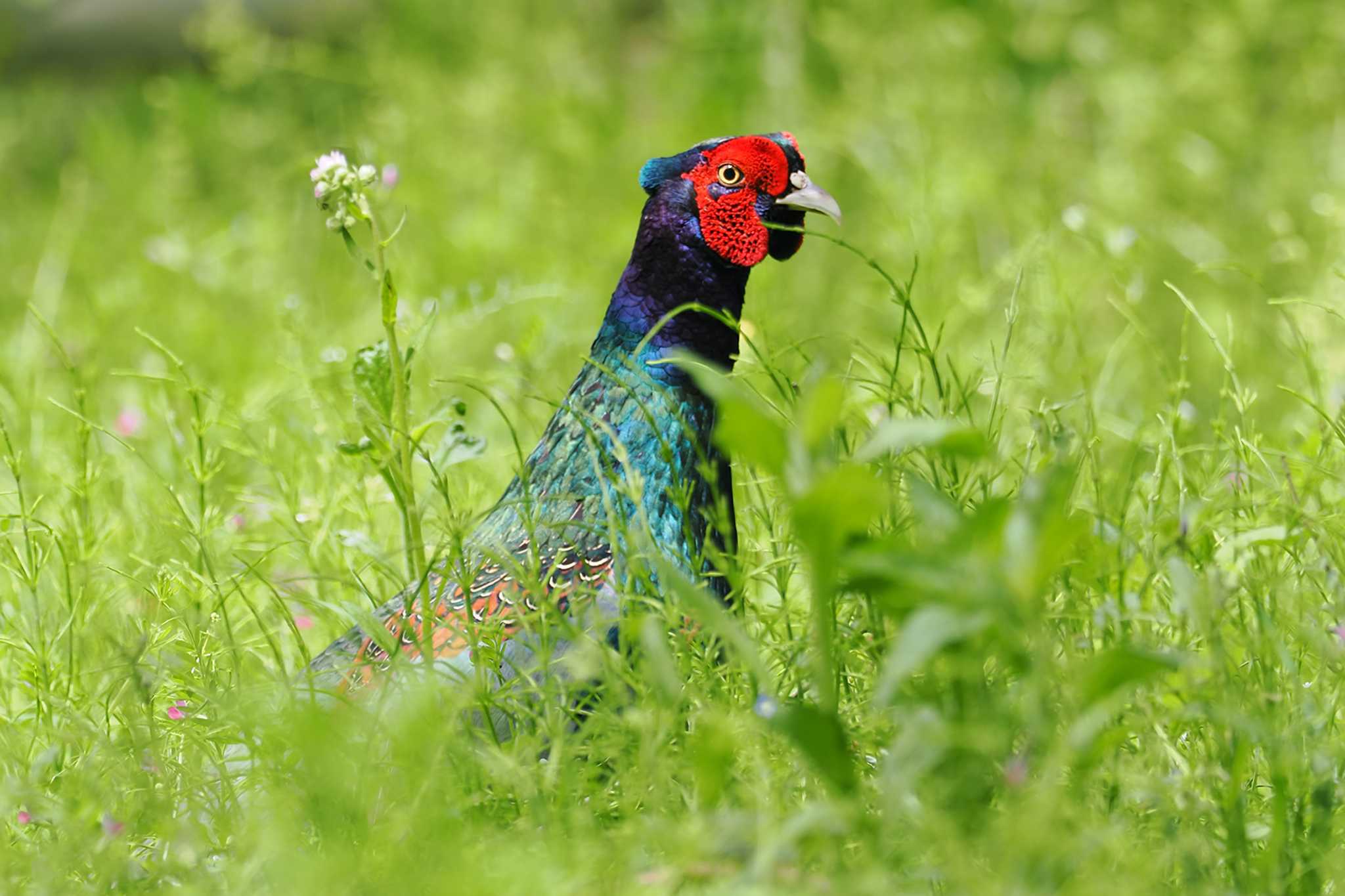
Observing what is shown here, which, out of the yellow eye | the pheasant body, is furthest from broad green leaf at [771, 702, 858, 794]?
the yellow eye

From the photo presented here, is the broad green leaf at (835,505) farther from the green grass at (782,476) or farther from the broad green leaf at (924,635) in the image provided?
the broad green leaf at (924,635)

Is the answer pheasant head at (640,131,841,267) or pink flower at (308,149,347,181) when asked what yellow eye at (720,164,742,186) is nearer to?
pheasant head at (640,131,841,267)

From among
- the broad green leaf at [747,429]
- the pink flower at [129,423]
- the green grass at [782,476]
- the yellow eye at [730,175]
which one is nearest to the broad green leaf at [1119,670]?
the green grass at [782,476]

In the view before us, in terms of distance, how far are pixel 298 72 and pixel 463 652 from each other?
410 centimetres

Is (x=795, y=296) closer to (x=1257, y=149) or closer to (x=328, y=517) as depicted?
(x=1257, y=149)

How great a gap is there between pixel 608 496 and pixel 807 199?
0.63m

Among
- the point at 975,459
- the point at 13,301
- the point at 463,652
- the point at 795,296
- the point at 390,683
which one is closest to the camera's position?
the point at 975,459

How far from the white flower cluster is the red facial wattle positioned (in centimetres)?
51

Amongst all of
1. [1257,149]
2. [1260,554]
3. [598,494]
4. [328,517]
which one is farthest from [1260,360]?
[328,517]

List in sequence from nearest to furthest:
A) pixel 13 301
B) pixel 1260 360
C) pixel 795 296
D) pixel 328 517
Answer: pixel 328 517 < pixel 1260 360 < pixel 795 296 < pixel 13 301

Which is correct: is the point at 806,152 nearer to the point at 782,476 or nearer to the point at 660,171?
the point at 660,171

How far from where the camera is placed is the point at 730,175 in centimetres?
207

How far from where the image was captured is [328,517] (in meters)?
2.12

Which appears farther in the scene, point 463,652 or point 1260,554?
point 463,652
